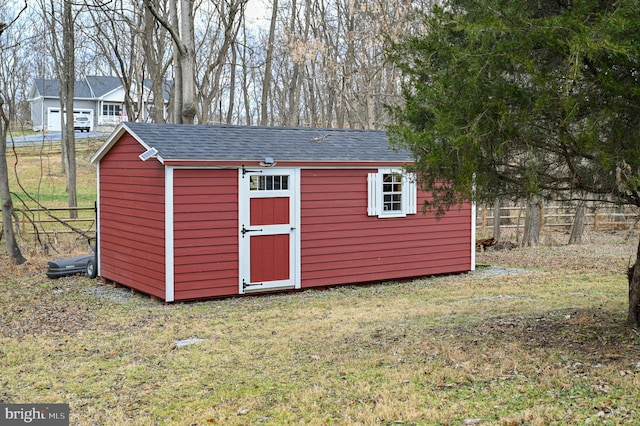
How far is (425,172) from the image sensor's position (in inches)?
268

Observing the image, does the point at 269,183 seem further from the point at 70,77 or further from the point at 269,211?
the point at 70,77

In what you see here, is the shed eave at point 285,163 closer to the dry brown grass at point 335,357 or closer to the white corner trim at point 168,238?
the white corner trim at point 168,238

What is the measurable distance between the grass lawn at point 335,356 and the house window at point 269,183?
Answer: 1732mm

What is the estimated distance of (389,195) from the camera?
12828 millimetres

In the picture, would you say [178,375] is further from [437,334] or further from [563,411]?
[563,411]

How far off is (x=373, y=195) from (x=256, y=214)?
221 cm

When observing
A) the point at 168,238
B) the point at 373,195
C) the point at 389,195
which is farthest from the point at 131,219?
the point at 389,195

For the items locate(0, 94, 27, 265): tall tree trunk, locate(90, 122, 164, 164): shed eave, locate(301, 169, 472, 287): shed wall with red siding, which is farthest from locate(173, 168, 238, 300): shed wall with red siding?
locate(0, 94, 27, 265): tall tree trunk

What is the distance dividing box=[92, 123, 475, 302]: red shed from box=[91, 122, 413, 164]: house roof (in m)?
0.02

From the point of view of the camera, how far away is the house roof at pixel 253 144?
11023mm

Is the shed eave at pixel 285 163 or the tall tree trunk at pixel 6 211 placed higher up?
the shed eave at pixel 285 163

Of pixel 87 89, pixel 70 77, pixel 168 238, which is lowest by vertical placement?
pixel 168 238

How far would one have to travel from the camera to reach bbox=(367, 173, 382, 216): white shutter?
12484 millimetres

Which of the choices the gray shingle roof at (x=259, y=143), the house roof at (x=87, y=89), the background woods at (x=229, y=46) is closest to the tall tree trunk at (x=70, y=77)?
the background woods at (x=229, y=46)
